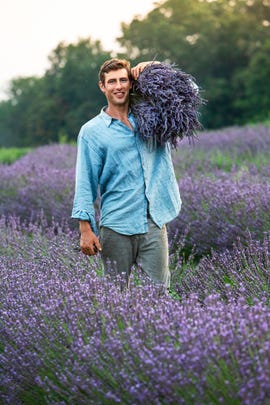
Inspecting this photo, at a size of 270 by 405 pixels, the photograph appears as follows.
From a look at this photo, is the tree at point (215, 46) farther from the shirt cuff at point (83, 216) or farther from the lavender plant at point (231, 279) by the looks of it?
the shirt cuff at point (83, 216)

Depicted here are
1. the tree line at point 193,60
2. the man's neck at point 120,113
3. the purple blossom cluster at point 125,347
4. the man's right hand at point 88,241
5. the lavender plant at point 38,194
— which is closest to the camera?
the purple blossom cluster at point 125,347

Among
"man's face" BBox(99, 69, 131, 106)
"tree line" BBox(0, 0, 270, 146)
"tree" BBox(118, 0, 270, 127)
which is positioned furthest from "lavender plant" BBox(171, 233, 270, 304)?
"tree" BBox(118, 0, 270, 127)

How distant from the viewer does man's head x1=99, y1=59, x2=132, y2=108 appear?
350cm

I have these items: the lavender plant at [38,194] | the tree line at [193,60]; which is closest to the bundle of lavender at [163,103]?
the lavender plant at [38,194]

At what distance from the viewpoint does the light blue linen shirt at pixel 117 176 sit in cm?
350

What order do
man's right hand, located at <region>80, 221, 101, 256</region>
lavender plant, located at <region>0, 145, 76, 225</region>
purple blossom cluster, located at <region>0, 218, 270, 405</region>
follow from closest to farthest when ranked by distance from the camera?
purple blossom cluster, located at <region>0, 218, 270, 405</region> → man's right hand, located at <region>80, 221, 101, 256</region> → lavender plant, located at <region>0, 145, 76, 225</region>

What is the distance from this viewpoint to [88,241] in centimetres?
346

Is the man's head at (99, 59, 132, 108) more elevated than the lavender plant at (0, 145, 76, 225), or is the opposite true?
the man's head at (99, 59, 132, 108)

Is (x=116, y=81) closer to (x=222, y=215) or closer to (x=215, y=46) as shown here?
(x=222, y=215)

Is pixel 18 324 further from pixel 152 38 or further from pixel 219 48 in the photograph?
pixel 152 38

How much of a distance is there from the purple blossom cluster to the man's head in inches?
35.3

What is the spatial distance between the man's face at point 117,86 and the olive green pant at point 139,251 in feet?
2.02

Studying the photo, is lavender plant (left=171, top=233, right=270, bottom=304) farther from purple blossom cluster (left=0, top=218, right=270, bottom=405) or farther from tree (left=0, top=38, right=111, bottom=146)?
tree (left=0, top=38, right=111, bottom=146)

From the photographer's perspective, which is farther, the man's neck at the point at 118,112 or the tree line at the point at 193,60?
the tree line at the point at 193,60
